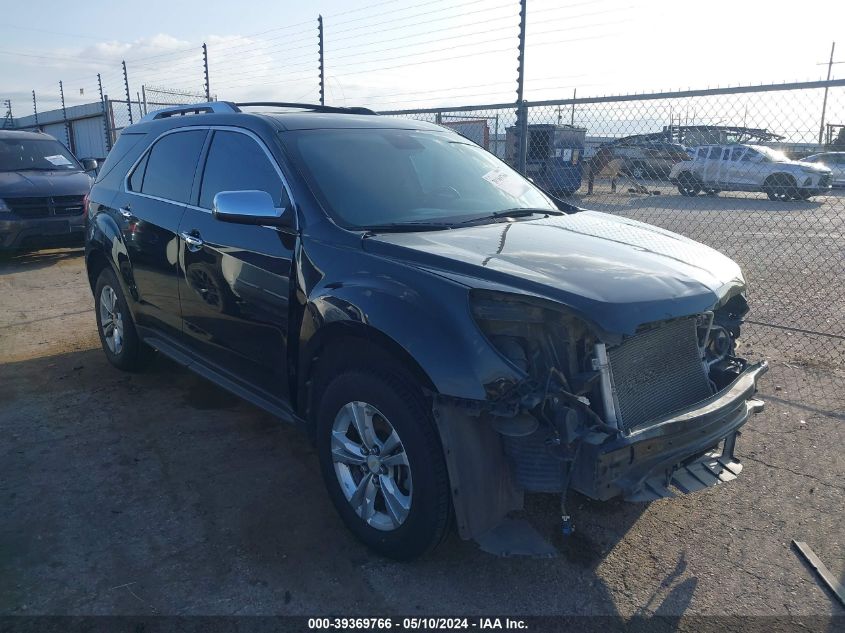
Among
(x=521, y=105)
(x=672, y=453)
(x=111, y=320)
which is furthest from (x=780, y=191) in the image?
(x=111, y=320)

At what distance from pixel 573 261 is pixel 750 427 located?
90.9 inches

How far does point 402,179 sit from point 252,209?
90cm

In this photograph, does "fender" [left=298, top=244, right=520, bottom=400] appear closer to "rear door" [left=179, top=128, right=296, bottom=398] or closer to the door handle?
"rear door" [left=179, top=128, right=296, bottom=398]

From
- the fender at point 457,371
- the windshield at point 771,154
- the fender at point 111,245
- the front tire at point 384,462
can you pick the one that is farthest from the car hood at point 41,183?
the windshield at point 771,154

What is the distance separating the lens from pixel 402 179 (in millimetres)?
3727

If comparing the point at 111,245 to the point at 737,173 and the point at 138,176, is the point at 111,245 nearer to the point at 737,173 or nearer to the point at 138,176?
the point at 138,176

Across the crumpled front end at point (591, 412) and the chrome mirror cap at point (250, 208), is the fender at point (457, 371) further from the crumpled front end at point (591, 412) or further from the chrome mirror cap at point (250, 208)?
the chrome mirror cap at point (250, 208)

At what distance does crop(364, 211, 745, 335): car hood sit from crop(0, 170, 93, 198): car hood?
27.1 feet

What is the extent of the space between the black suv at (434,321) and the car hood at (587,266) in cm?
1

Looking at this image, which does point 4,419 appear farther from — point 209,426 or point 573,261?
point 573,261

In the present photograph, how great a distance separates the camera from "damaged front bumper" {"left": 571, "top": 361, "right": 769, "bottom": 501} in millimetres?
2434

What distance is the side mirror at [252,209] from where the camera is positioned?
3.22m

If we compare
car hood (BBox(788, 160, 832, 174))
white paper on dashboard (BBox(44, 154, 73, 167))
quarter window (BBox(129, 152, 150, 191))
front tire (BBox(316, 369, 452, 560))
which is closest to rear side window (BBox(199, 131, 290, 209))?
quarter window (BBox(129, 152, 150, 191))

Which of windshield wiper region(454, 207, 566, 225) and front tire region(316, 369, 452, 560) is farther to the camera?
windshield wiper region(454, 207, 566, 225)
